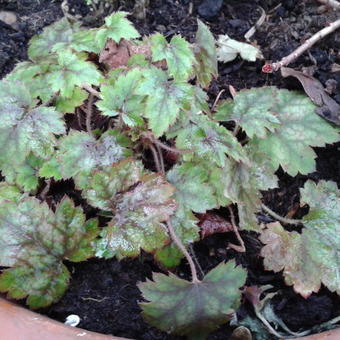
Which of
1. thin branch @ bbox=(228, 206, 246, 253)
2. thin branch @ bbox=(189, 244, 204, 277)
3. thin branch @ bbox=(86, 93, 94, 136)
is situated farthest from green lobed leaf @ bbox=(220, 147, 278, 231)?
thin branch @ bbox=(86, 93, 94, 136)

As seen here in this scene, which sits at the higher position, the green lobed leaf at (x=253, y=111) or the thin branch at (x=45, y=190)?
the green lobed leaf at (x=253, y=111)

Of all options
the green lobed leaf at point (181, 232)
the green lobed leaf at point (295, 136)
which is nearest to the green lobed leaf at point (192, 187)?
the green lobed leaf at point (181, 232)

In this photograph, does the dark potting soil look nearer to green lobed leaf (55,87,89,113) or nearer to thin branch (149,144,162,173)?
green lobed leaf (55,87,89,113)

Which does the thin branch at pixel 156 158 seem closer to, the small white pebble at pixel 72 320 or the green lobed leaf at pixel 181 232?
Result: the green lobed leaf at pixel 181 232

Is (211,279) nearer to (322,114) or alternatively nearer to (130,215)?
(130,215)

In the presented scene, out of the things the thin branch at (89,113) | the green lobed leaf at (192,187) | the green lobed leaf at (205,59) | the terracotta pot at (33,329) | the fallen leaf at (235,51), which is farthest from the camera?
the fallen leaf at (235,51)

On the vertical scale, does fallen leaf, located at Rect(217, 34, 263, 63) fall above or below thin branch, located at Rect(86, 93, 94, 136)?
above
